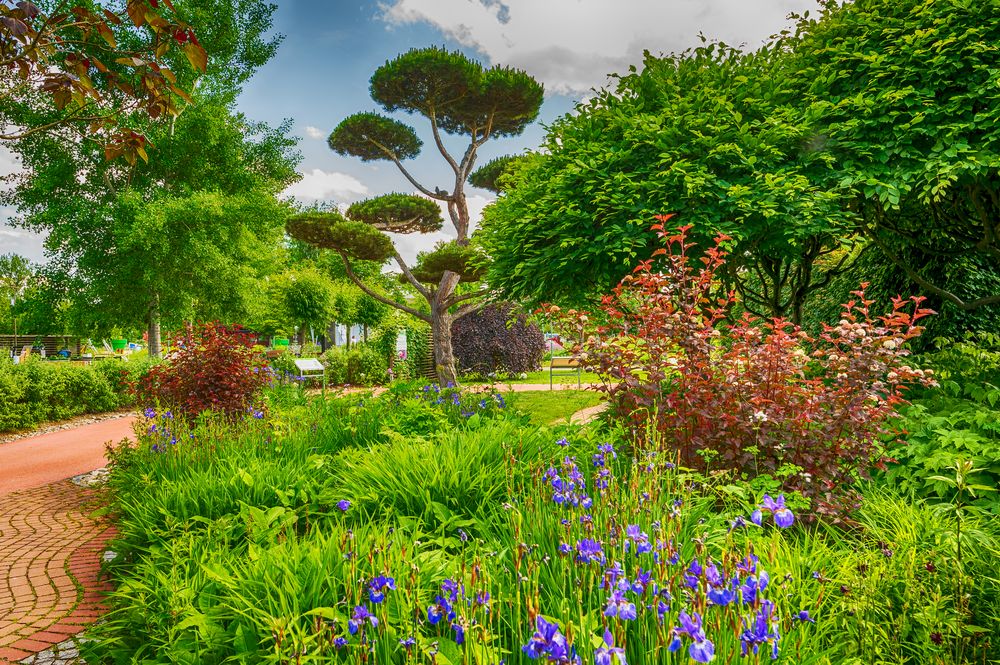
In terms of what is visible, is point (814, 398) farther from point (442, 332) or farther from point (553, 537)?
point (442, 332)

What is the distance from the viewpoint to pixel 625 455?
3885mm

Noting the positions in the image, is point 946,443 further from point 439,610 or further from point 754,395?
point 439,610

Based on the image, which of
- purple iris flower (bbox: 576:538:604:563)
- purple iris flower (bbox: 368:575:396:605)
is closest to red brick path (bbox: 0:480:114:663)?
purple iris flower (bbox: 368:575:396:605)

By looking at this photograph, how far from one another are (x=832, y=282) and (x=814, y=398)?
7.75 metres

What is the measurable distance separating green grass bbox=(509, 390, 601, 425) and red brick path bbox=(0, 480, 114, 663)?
580cm

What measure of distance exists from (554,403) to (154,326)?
15.0 meters

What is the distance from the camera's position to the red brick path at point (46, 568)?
318 cm

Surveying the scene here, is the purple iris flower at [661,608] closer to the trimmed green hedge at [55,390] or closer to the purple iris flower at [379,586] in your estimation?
the purple iris flower at [379,586]

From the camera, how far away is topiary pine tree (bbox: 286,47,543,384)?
13570 mm

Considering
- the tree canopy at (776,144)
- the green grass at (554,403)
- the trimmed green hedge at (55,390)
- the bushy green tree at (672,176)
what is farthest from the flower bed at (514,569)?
the trimmed green hedge at (55,390)

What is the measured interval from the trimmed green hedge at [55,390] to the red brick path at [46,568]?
10.9 ft

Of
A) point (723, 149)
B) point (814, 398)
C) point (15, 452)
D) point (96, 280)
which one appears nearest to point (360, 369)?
point (96, 280)

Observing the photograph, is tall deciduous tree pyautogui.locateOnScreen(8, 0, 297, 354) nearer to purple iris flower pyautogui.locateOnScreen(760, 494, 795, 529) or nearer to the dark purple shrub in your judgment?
the dark purple shrub

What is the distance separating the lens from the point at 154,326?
18438mm
